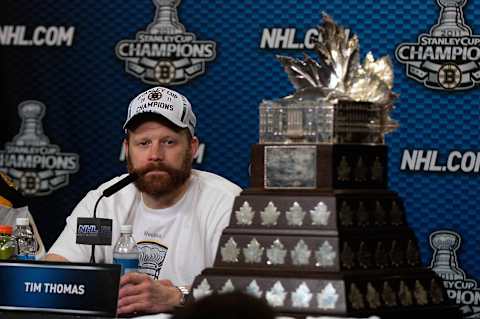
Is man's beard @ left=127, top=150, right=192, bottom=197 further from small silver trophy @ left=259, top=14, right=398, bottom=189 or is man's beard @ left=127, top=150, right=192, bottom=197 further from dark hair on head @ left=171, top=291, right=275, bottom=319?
dark hair on head @ left=171, top=291, right=275, bottom=319

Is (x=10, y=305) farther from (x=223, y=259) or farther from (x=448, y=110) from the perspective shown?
(x=448, y=110)

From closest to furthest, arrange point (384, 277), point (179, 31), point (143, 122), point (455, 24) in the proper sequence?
1. point (384, 277)
2. point (143, 122)
3. point (455, 24)
4. point (179, 31)

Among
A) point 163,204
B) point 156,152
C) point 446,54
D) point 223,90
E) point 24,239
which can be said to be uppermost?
point 446,54

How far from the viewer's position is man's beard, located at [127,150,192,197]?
308 cm

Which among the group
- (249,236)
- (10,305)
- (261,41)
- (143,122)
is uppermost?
(261,41)

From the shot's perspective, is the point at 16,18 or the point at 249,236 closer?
the point at 249,236

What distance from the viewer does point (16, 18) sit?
4.35 meters

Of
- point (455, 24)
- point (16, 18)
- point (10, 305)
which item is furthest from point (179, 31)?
point (10, 305)

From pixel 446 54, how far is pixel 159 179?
124 cm

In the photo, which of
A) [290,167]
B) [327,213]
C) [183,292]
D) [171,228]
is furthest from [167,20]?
[327,213]

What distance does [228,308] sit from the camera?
3.97 feet

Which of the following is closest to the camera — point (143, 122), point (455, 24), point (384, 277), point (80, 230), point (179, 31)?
point (384, 277)

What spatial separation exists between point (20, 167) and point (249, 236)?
7.02ft

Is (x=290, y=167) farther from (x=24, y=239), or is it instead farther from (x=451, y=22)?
(x=451, y=22)
